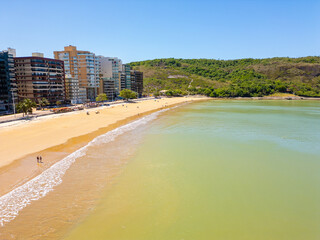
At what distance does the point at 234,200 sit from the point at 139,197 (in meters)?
6.60

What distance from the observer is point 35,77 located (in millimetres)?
61031

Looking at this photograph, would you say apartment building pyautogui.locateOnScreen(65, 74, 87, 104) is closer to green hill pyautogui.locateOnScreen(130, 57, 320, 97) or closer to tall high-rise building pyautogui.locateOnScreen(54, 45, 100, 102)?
tall high-rise building pyautogui.locateOnScreen(54, 45, 100, 102)

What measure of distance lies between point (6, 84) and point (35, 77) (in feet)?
28.8

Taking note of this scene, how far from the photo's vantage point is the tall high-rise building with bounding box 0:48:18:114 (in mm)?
52116

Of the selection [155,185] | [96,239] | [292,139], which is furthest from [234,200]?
[292,139]

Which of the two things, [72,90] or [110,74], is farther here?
[110,74]

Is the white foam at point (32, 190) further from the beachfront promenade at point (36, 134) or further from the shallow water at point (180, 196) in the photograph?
the beachfront promenade at point (36, 134)

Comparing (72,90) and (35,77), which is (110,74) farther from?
(35,77)

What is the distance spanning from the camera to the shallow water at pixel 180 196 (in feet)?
41.0

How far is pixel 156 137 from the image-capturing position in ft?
111

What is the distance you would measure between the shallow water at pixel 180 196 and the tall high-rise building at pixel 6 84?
37182mm

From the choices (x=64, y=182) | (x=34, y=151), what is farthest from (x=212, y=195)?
(x=34, y=151)

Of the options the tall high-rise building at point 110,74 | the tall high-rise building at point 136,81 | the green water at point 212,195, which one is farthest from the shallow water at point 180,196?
the tall high-rise building at point 136,81

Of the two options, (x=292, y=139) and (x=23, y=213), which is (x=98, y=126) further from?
(x=292, y=139)
